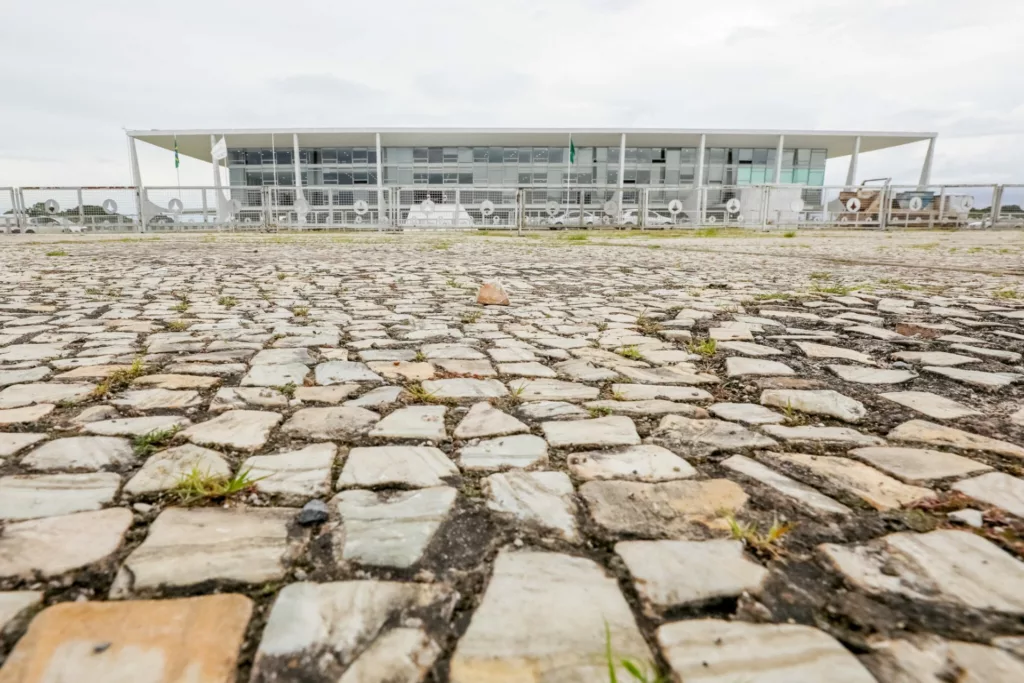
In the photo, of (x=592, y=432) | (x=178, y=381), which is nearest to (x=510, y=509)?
(x=592, y=432)

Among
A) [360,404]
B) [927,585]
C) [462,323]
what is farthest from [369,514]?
[462,323]

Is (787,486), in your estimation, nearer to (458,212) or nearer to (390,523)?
(390,523)

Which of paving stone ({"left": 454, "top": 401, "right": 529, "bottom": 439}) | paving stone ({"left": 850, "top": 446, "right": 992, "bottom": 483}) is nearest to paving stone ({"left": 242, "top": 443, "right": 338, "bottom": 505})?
paving stone ({"left": 454, "top": 401, "right": 529, "bottom": 439})

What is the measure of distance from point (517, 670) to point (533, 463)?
689mm

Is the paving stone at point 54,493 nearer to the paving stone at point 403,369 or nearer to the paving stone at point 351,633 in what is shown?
the paving stone at point 351,633

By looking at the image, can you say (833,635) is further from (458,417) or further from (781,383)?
(781,383)

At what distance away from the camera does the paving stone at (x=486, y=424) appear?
1680 millimetres

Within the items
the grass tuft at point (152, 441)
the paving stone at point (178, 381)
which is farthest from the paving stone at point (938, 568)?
the paving stone at point (178, 381)

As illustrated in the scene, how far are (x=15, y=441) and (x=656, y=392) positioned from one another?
1.92m

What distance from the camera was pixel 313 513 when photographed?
3.90 ft

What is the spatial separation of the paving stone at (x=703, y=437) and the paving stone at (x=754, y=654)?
70 cm

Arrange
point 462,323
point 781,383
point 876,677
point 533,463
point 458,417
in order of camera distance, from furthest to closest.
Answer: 1. point 462,323
2. point 781,383
3. point 458,417
4. point 533,463
5. point 876,677

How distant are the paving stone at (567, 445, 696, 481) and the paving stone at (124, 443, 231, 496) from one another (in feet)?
2.79

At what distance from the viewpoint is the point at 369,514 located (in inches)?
46.9
